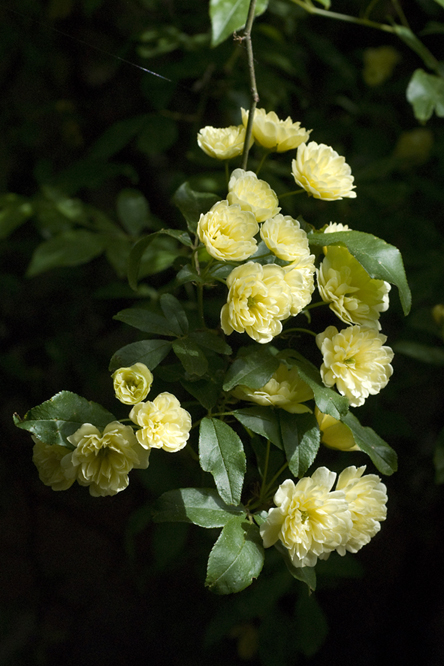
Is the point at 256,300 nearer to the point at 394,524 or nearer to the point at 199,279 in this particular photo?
the point at 199,279

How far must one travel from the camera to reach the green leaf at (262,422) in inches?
22.3

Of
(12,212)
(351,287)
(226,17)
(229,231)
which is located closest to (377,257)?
(351,287)

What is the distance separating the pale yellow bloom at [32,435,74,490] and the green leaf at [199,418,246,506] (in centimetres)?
14

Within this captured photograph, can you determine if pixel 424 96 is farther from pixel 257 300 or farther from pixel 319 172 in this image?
pixel 257 300

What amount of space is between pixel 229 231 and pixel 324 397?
7.7 inches

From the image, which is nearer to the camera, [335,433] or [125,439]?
[125,439]

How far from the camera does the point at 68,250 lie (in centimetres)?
106

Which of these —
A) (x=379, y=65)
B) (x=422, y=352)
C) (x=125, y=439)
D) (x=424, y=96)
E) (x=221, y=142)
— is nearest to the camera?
(x=125, y=439)

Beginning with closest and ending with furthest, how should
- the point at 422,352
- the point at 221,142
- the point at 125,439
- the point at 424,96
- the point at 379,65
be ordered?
the point at 125,439, the point at 221,142, the point at 424,96, the point at 422,352, the point at 379,65

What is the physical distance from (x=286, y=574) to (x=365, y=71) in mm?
1364

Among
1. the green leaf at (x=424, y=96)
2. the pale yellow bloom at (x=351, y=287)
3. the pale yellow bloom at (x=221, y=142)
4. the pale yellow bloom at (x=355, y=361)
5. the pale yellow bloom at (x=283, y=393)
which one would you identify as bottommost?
the pale yellow bloom at (x=283, y=393)

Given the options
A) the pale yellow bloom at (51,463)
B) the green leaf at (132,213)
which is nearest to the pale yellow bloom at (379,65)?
the green leaf at (132,213)

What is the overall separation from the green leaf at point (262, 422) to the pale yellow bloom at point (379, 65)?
1.25m

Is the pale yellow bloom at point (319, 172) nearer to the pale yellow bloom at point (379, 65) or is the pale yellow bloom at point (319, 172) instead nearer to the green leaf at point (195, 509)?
the green leaf at point (195, 509)
